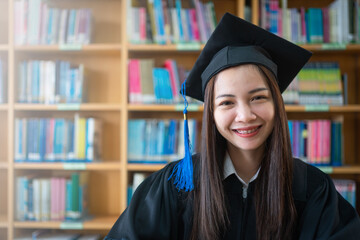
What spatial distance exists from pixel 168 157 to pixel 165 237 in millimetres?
1322

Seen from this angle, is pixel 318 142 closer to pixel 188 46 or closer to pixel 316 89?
pixel 316 89

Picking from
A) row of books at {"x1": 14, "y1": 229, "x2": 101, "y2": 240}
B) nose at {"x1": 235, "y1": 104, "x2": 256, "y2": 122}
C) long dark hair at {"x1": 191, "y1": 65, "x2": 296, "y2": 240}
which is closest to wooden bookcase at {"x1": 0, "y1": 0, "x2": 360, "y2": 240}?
row of books at {"x1": 14, "y1": 229, "x2": 101, "y2": 240}

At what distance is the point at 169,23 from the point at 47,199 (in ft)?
5.38

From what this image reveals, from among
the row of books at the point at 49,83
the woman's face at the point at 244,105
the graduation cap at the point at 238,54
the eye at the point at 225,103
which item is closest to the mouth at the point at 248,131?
the woman's face at the point at 244,105

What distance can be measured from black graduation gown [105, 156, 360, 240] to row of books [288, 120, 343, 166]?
127cm

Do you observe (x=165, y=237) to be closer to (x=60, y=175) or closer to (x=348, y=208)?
(x=348, y=208)

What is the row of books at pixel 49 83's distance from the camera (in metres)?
2.52

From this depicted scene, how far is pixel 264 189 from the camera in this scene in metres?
1.23

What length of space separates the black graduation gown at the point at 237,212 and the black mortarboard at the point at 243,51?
15.9 inches

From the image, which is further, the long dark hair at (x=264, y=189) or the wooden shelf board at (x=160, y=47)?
the wooden shelf board at (x=160, y=47)

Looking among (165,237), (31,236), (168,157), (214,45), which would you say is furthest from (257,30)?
(31,236)

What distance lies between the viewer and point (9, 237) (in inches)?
96.9

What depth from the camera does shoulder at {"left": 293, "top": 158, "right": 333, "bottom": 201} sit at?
1229 mm

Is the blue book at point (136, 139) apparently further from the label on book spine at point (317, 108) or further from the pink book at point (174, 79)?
the label on book spine at point (317, 108)
